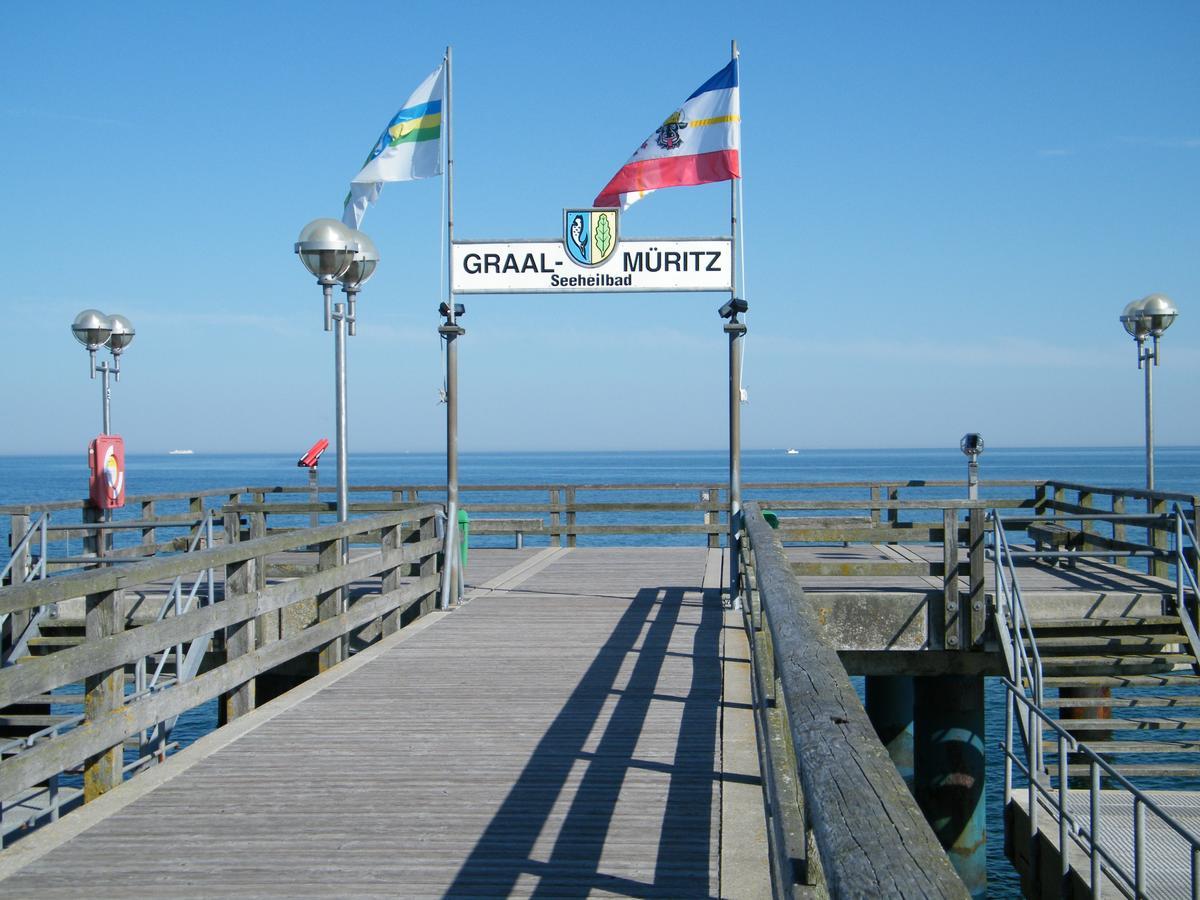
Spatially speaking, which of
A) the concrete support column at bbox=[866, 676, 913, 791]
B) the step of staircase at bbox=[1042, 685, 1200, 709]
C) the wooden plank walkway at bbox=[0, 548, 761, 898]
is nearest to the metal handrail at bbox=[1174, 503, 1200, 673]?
the step of staircase at bbox=[1042, 685, 1200, 709]

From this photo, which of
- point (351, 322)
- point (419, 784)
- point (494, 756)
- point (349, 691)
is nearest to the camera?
point (419, 784)

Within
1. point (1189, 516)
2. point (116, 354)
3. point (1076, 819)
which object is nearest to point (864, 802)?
point (1076, 819)

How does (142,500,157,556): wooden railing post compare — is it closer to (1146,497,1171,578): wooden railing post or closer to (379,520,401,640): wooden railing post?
(379,520,401,640): wooden railing post

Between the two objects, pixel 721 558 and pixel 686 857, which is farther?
pixel 721 558

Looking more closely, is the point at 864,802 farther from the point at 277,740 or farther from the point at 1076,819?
the point at 1076,819

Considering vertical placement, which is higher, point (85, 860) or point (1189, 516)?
point (1189, 516)

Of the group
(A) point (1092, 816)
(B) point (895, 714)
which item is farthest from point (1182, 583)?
(A) point (1092, 816)

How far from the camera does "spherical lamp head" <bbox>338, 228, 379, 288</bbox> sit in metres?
10.7

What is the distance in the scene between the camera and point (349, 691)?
812cm

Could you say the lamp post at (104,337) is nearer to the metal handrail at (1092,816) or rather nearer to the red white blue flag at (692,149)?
the red white blue flag at (692,149)

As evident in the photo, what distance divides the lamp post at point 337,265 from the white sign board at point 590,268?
155cm

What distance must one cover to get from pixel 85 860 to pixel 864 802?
3.71 meters

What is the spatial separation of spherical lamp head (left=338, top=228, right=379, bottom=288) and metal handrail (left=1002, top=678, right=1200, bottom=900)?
6.42m

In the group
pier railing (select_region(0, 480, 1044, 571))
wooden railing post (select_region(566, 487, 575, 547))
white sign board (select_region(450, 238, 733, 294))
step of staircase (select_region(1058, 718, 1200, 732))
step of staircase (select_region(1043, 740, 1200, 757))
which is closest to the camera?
step of staircase (select_region(1043, 740, 1200, 757))
